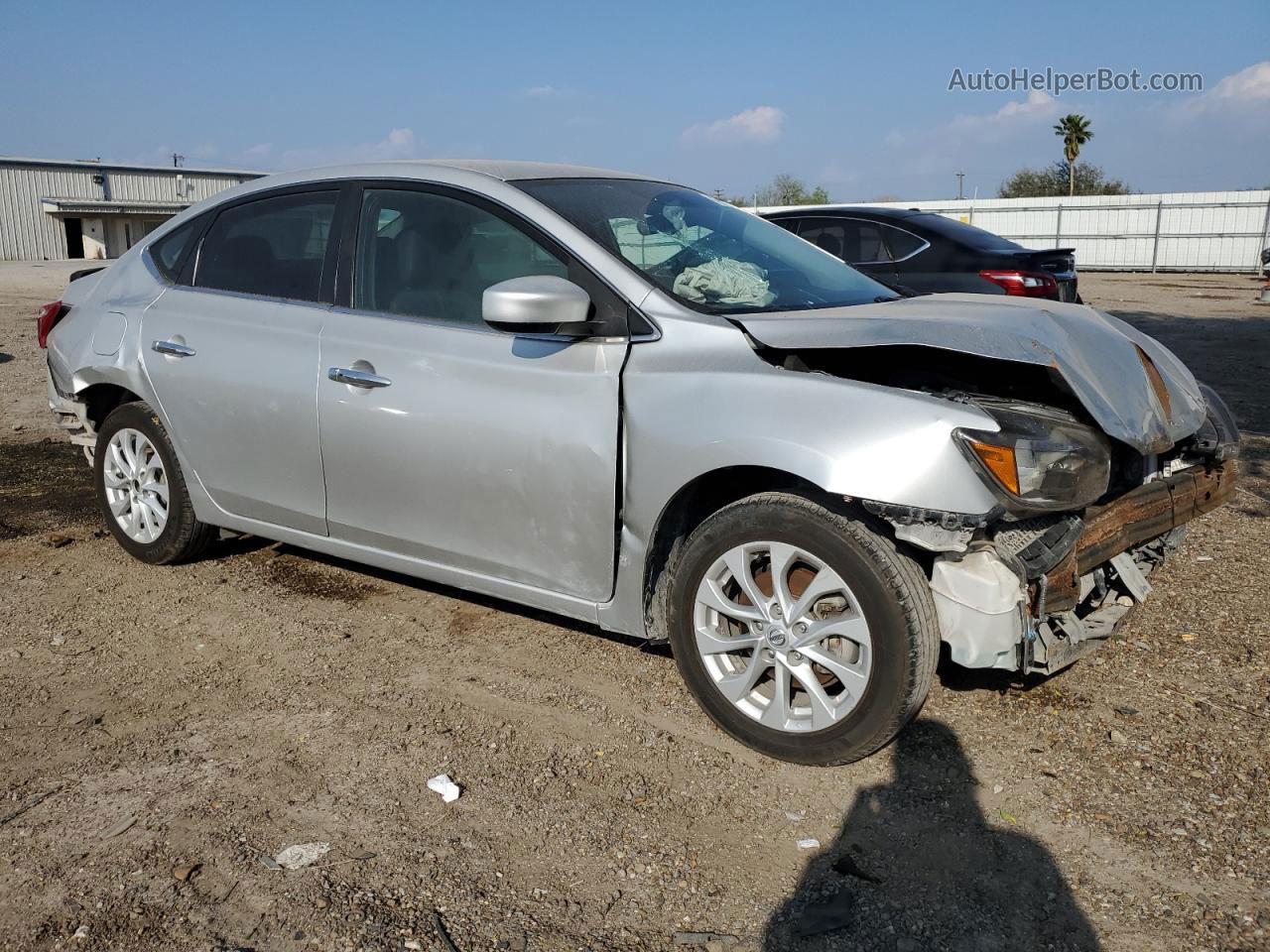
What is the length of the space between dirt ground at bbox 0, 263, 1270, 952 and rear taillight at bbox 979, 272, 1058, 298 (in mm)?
4243

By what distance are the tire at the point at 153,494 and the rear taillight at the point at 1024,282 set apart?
251 inches

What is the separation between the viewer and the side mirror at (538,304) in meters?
3.39

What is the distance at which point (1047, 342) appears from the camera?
336 cm

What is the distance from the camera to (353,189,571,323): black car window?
3895 millimetres

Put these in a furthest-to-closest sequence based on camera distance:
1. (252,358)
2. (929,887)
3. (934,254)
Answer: (934,254) → (252,358) → (929,887)

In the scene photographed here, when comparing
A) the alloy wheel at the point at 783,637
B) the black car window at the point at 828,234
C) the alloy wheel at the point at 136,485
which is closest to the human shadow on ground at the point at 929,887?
the alloy wheel at the point at 783,637

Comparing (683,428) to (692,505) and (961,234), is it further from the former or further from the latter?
(961,234)

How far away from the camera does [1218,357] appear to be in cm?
1192

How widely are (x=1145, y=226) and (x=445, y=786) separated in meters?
35.5

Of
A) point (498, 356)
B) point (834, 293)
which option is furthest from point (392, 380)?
point (834, 293)

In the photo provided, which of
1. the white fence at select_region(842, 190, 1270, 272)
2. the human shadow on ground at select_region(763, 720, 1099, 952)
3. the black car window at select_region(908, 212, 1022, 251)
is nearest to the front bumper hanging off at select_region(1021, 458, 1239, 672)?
the human shadow on ground at select_region(763, 720, 1099, 952)

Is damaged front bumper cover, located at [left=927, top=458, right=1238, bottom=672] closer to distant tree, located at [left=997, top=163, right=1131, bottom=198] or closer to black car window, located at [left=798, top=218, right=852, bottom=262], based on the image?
black car window, located at [left=798, top=218, right=852, bottom=262]

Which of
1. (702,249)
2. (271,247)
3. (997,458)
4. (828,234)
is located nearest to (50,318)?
(271,247)

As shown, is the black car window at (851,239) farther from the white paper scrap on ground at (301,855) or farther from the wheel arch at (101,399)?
the white paper scrap on ground at (301,855)
